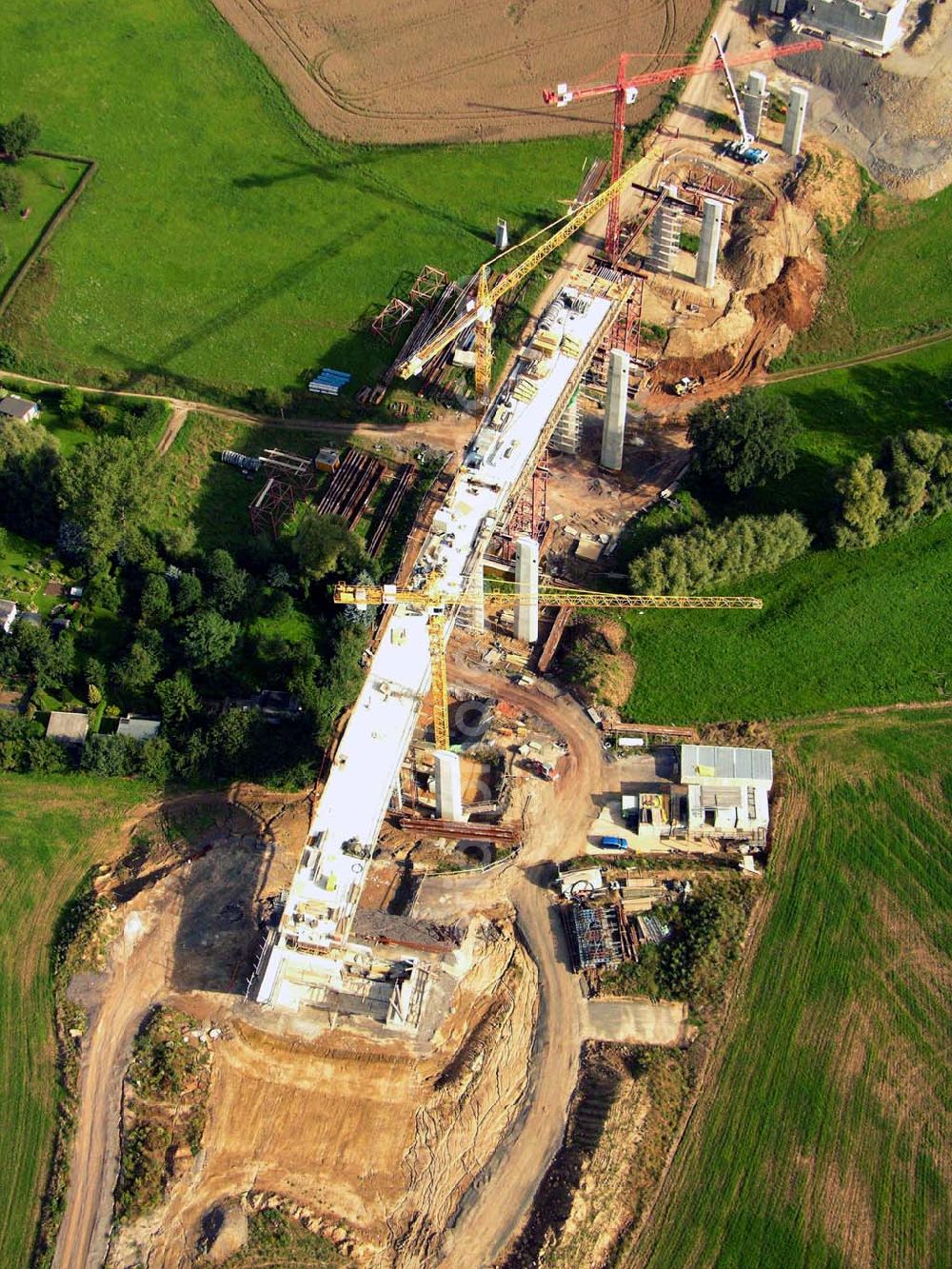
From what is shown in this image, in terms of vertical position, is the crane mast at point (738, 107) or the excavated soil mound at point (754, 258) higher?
the crane mast at point (738, 107)

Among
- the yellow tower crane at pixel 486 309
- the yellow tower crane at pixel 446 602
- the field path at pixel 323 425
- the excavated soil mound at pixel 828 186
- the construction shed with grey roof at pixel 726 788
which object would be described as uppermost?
the excavated soil mound at pixel 828 186

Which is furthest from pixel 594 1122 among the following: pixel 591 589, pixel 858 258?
pixel 858 258

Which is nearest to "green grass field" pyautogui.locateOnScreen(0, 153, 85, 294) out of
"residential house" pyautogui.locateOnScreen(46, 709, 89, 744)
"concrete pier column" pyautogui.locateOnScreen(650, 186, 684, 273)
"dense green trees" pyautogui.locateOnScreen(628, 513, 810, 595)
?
"residential house" pyautogui.locateOnScreen(46, 709, 89, 744)

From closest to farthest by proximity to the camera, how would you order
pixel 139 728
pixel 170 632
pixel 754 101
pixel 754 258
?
pixel 139 728 < pixel 170 632 < pixel 754 258 < pixel 754 101

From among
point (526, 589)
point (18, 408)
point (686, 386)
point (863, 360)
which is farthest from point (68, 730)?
point (863, 360)

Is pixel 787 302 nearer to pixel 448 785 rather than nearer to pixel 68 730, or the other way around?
pixel 448 785

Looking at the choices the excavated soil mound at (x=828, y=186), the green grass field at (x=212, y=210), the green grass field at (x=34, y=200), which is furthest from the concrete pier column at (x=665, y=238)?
the green grass field at (x=34, y=200)

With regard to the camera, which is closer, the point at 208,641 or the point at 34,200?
the point at 208,641

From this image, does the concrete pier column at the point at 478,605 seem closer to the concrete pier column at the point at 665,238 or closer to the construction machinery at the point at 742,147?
the concrete pier column at the point at 665,238

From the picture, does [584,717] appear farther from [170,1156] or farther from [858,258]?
[858,258]
